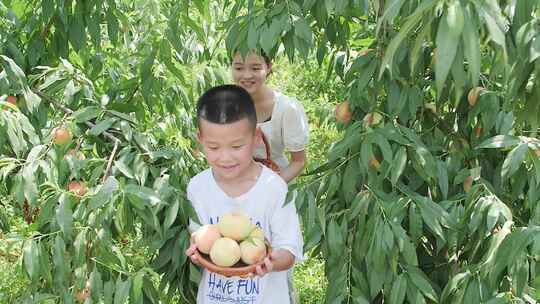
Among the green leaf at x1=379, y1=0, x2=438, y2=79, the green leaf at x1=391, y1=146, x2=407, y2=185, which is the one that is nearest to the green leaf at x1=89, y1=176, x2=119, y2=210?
the green leaf at x1=391, y1=146, x2=407, y2=185

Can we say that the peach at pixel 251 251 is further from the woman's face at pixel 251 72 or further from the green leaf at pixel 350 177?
the woman's face at pixel 251 72

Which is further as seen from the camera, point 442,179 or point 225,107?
point 442,179

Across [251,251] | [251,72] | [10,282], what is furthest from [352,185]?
[10,282]

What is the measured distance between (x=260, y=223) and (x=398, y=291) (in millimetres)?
421

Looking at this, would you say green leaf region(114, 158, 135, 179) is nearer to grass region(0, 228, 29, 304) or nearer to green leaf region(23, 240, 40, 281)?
green leaf region(23, 240, 40, 281)

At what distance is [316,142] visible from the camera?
5801 mm

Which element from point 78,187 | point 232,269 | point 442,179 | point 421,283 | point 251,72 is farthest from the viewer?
point 251,72

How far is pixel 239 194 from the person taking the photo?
236cm

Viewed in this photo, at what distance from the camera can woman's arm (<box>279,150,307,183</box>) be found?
3055 millimetres

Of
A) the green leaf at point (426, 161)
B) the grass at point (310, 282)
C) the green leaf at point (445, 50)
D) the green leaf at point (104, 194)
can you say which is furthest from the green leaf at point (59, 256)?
the grass at point (310, 282)

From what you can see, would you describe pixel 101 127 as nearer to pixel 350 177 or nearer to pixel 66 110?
pixel 66 110

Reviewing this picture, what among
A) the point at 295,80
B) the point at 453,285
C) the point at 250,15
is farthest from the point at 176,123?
the point at 295,80

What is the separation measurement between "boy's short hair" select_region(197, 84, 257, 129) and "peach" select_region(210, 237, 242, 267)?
1.06 feet

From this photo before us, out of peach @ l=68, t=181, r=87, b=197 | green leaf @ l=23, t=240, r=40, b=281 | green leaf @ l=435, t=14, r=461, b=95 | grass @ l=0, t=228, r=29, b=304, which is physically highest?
green leaf @ l=435, t=14, r=461, b=95
